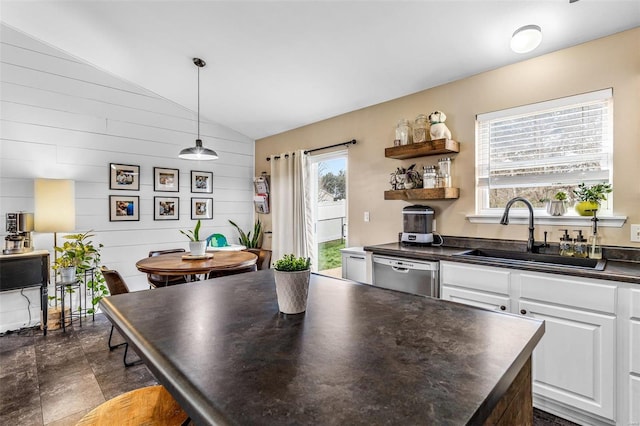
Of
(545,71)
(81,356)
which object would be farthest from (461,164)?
(81,356)

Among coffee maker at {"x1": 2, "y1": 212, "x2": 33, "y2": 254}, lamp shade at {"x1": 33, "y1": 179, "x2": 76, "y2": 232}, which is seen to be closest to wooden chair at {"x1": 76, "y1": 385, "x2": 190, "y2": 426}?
lamp shade at {"x1": 33, "y1": 179, "x2": 76, "y2": 232}

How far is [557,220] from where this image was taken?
2414 mm

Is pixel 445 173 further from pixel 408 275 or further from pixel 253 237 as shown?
pixel 253 237

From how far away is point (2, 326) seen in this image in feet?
11.3

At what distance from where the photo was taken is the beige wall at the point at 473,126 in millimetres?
2158

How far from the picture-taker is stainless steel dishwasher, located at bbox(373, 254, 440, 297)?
8.00 feet

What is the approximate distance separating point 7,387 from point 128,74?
3.46 metres

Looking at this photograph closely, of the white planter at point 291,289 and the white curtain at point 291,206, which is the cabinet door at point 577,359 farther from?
the white curtain at point 291,206

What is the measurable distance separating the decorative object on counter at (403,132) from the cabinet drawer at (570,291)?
1642 mm

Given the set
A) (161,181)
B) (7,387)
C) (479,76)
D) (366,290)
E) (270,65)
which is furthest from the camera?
(161,181)

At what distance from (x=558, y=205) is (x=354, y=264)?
1.84 metres

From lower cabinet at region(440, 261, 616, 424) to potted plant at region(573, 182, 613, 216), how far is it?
66cm

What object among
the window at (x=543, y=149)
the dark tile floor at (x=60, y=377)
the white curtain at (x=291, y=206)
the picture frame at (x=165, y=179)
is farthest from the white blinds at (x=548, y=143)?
the picture frame at (x=165, y=179)

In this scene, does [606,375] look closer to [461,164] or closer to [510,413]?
[510,413]
